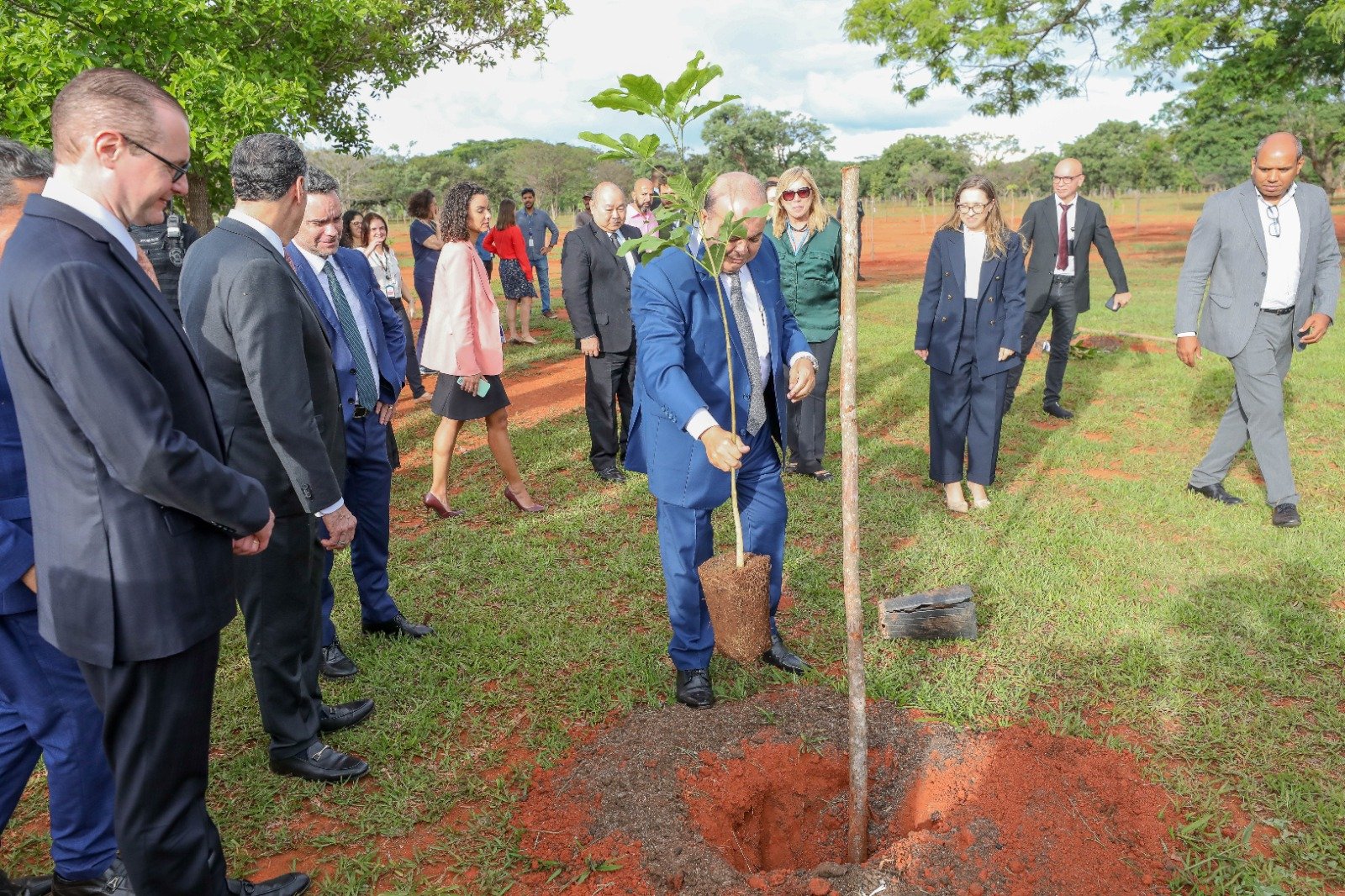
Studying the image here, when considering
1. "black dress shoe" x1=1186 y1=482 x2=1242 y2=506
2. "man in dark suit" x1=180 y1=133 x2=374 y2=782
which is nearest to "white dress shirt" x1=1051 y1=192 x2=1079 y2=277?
"black dress shoe" x1=1186 y1=482 x2=1242 y2=506

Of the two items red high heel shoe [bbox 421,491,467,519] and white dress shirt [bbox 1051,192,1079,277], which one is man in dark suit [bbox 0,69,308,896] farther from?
white dress shirt [bbox 1051,192,1079,277]

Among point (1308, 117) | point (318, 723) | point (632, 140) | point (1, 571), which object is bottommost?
point (318, 723)

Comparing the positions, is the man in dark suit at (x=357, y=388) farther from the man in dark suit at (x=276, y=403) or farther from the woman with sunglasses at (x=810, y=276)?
the woman with sunglasses at (x=810, y=276)

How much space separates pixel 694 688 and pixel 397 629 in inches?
66.3

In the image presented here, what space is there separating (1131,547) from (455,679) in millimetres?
3931

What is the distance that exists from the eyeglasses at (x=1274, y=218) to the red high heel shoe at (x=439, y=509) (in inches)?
218

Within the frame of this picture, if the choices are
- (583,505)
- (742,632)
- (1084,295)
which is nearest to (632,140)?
(742,632)

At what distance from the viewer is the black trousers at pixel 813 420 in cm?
629

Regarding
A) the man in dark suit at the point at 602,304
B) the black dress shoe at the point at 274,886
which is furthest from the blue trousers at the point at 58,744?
the man in dark suit at the point at 602,304

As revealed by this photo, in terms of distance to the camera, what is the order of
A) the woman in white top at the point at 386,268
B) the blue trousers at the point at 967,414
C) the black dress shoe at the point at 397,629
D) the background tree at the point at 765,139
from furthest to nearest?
the background tree at the point at 765,139 → the woman in white top at the point at 386,268 → the blue trousers at the point at 967,414 → the black dress shoe at the point at 397,629

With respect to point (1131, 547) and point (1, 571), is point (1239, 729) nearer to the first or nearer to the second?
point (1131, 547)

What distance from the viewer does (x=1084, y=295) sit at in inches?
299

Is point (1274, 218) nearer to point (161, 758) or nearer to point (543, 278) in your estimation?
point (161, 758)

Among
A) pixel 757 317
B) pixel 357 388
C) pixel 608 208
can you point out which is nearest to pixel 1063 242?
pixel 608 208
